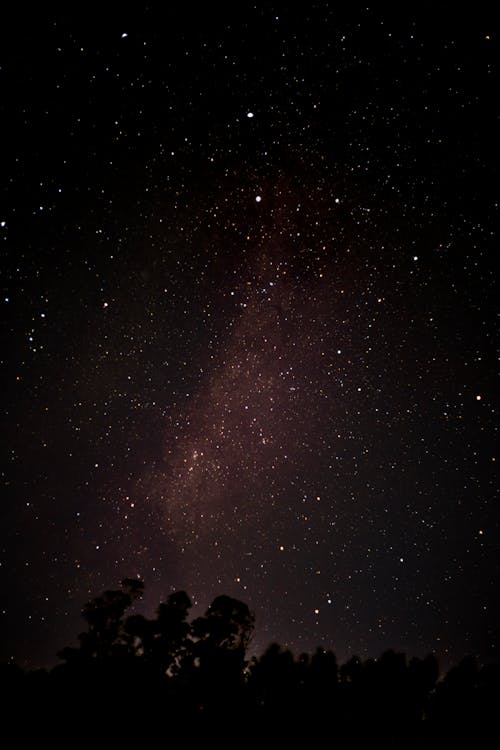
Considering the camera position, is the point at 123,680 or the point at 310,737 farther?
the point at 123,680

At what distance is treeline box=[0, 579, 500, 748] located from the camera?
9.61 meters

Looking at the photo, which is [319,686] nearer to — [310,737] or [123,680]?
[310,737]

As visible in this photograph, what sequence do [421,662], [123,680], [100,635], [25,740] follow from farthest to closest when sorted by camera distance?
[100,635] → [421,662] → [123,680] → [25,740]

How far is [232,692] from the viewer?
10.6m

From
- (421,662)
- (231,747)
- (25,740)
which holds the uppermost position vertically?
(421,662)

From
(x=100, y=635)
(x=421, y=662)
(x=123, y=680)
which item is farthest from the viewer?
(x=100, y=635)

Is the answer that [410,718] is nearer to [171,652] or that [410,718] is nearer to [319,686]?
[319,686]

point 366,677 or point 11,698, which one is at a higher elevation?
point 366,677

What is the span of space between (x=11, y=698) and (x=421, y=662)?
8895 mm

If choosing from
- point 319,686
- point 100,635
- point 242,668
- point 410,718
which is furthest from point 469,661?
point 100,635

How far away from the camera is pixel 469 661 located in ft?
38.2

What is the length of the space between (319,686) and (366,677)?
1.28 meters

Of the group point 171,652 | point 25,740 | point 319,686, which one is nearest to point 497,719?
point 319,686

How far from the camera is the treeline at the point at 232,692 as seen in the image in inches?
378
